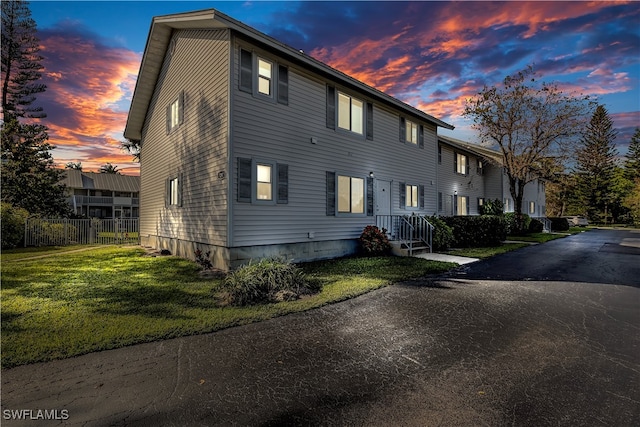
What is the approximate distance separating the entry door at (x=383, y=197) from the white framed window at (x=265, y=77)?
251 inches

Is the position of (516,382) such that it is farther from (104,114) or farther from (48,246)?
(104,114)

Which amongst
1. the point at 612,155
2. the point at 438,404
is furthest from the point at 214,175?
the point at 612,155

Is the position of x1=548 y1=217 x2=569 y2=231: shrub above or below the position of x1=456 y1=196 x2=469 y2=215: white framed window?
below

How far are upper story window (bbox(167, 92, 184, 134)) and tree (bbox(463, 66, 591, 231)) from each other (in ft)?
64.3

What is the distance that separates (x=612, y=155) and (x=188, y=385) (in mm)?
69875

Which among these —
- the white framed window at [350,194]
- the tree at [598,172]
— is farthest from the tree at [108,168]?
the tree at [598,172]

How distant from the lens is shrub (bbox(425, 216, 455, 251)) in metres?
13.0

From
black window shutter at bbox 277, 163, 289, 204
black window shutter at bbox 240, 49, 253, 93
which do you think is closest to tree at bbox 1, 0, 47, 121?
black window shutter at bbox 240, 49, 253, 93

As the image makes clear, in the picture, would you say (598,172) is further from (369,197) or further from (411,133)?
(369,197)

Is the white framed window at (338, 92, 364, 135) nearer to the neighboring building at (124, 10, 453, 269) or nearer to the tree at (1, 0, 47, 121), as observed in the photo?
the neighboring building at (124, 10, 453, 269)

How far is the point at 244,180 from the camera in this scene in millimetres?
8953

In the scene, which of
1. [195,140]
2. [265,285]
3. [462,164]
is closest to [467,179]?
A: [462,164]

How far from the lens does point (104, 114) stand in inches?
699

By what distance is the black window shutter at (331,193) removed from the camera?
11.4m
